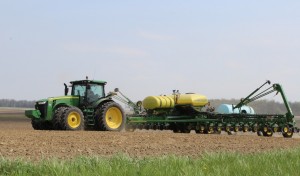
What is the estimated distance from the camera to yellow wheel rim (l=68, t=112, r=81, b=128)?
61.9 ft

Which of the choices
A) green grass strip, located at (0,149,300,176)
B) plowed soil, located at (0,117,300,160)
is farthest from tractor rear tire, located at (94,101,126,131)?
green grass strip, located at (0,149,300,176)

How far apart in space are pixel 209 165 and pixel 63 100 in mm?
12967

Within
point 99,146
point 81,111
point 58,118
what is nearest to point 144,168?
point 99,146

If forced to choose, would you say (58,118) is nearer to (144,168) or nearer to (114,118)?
(114,118)

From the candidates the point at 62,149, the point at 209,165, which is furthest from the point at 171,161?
the point at 62,149

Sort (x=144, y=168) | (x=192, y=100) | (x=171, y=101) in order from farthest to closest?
1. (x=171, y=101)
2. (x=192, y=100)
3. (x=144, y=168)

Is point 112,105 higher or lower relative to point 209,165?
higher

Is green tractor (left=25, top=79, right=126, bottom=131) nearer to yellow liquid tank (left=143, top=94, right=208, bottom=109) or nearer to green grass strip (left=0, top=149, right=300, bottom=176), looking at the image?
yellow liquid tank (left=143, top=94, right=208, bottom=109)

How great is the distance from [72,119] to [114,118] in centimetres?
222

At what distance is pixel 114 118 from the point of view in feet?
67.3

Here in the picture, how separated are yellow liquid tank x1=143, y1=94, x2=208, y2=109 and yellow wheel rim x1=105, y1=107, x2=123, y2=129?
446 centimetres

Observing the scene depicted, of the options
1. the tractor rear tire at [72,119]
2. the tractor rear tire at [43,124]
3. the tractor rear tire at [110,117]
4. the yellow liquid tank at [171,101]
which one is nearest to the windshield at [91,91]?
the tractor rear tire at [110,117]

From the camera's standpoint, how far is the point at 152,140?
616 inches

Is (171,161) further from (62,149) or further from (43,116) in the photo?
(43,116)
